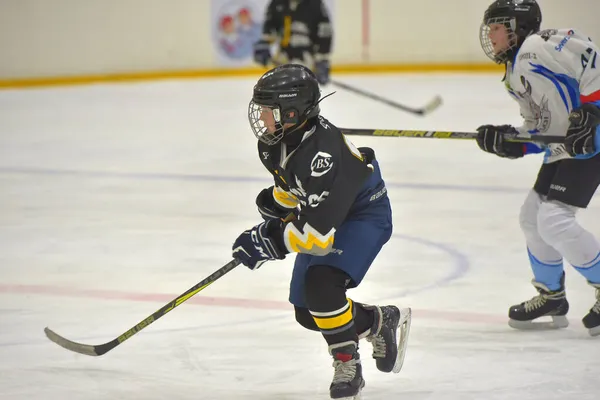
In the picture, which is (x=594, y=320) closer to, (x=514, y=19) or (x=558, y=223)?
(x=558, y=223)

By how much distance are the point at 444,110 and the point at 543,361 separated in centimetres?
564

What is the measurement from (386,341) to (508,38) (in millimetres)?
1063

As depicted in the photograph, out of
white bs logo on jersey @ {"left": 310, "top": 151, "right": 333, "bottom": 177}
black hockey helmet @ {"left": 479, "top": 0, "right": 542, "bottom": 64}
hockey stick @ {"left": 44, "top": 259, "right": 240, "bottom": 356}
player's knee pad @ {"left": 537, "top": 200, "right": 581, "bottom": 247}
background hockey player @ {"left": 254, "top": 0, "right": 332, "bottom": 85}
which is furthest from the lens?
background hockey player @ {"left": 254, "top": 0, "right": 332, "bottom": 85}

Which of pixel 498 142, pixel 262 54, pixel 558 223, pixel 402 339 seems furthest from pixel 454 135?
pixel 262 54

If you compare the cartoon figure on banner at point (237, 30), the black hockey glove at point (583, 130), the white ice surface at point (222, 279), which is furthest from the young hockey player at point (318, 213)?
the cartoon figure on banner at point (237, 30)

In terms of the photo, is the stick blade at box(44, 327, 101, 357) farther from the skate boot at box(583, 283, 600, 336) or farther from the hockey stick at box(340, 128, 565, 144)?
the skate boot at box(583, 283, 600, 336)

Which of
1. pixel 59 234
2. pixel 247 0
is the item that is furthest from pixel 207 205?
pixel 247 0

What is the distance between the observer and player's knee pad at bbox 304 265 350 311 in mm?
2463

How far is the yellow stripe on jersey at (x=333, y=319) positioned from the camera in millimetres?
2479

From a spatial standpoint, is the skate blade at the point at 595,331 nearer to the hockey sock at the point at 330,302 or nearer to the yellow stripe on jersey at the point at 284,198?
the hockey sock at the point at 330,302

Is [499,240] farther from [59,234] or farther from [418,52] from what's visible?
[418,52]

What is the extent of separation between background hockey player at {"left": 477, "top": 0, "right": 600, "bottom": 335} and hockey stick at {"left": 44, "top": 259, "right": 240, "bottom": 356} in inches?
41.1

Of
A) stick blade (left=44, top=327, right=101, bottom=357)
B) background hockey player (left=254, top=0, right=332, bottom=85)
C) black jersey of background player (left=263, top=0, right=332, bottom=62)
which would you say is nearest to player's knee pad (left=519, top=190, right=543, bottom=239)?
stick blade (left=44, top=327, right=101, bottom=357)

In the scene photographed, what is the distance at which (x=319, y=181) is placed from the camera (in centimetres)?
238
